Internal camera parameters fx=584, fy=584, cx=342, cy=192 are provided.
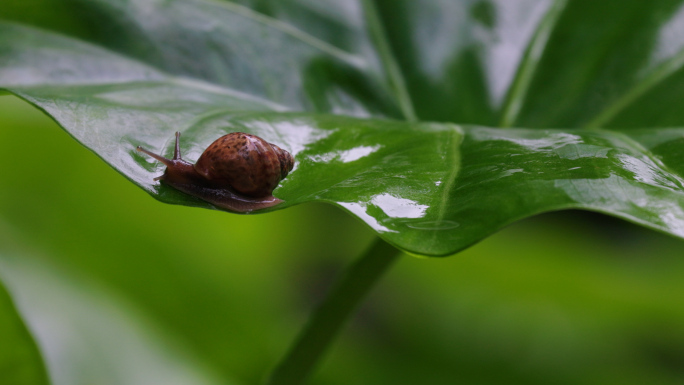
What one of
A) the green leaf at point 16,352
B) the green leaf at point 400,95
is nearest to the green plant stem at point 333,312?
the green leaf at point 400,95

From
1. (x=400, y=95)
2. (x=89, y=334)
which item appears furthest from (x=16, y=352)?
(x=400, y=95)

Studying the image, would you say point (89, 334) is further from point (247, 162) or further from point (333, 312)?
point (247, 162)

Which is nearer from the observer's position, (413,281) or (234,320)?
(234,320)

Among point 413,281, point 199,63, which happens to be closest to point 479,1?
point 199,63

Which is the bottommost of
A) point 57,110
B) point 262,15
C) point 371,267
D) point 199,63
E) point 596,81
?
point 57,110

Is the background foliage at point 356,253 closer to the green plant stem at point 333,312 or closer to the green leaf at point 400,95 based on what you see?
the green leaf at point 400,95

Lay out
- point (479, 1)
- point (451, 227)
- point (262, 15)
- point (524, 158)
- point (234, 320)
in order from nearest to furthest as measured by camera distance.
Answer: point (451, 227)
point (524, 158)
point (262, 15)
point (479, 1)
point (234, 320)

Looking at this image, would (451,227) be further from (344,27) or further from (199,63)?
(344,27)
